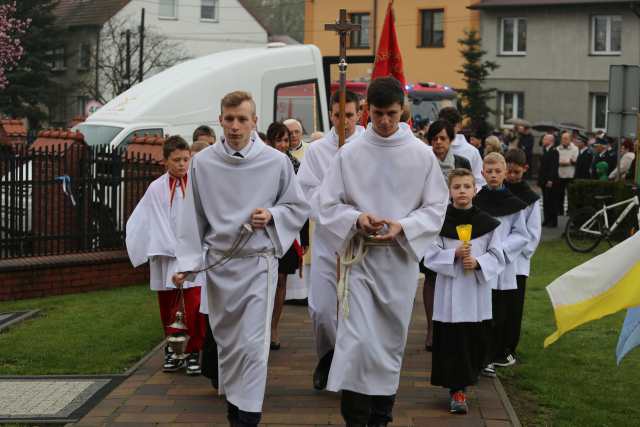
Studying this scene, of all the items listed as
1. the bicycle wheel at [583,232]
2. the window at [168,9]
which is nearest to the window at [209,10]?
the window at [168,9]

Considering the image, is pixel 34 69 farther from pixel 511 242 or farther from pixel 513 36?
pixel 511 242

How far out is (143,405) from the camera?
302 inches

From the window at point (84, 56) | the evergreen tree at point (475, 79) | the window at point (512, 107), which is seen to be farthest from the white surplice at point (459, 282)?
the window at point (84, 56)

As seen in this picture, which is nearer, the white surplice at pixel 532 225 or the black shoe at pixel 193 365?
the black shoe at pixel 193 365

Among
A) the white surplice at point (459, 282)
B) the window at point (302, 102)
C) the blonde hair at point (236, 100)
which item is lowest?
the white surplice at point (459, 282)

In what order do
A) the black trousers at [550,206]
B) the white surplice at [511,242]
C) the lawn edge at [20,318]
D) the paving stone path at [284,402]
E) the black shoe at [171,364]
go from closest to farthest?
1. the paving stone path at [284,402]
2. the white surplice at [511,242]
3. the black shoe at [171,364]
4. the lawn edge at [20,318]
5. the black trousers at [550,206]

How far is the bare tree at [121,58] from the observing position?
1977 inches

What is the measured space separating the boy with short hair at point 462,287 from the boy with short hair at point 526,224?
878mm

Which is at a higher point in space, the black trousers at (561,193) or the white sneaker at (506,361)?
the black trousers at (561,193)

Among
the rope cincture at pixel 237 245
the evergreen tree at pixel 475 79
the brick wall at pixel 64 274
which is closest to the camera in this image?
the rope cincture at pixel 237 245

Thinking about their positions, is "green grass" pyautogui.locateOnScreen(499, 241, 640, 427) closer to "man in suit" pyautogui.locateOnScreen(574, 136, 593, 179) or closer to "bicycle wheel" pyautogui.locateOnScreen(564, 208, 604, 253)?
"bicycle wheel" pyautogui.locateOnScreen(564, 208, 604, 253)

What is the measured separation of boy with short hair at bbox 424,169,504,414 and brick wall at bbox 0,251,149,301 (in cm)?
658

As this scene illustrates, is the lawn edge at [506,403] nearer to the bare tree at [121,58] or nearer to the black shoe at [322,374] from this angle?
the black shoe at [322,374]

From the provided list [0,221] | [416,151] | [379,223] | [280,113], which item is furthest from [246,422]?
[280,113]
